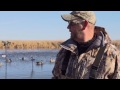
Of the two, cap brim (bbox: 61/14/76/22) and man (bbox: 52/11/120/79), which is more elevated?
cap brim (bbox: 61/14/76/22)

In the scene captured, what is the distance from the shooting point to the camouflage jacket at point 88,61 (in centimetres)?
195

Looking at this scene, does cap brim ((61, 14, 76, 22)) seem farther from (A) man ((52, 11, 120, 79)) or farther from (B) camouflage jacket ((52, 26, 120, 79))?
(B) camouflage jacket ((52, 26, 120, 79))

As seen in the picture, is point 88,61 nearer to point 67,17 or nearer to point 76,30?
point 76,30

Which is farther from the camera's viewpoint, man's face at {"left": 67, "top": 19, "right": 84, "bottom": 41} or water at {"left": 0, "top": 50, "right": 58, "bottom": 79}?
water at {"left": 0, "top": 50, "right": 58, "bottom": 79}

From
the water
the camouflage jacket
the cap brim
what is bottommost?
the water

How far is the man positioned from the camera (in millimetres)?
1960

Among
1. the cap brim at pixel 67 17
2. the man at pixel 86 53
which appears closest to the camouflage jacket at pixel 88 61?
the man at pixel 86 53

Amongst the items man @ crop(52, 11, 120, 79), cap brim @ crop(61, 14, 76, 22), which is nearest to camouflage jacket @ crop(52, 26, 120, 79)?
man @ crop(52, 11, 120, 79)

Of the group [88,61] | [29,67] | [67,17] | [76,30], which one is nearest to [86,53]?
[88,61]

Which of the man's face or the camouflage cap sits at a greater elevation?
the camouflage cap

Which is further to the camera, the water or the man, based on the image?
the water

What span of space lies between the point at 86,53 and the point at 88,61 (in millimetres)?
68

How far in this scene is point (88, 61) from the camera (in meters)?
2.03
